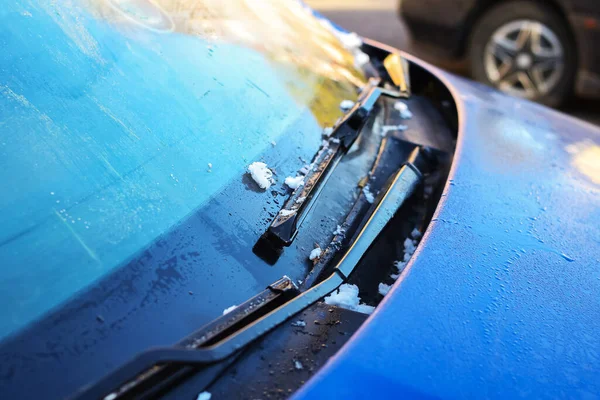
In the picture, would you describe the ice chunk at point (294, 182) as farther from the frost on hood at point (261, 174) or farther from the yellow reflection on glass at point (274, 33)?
the yellow reflection on glass at point (274, 33)

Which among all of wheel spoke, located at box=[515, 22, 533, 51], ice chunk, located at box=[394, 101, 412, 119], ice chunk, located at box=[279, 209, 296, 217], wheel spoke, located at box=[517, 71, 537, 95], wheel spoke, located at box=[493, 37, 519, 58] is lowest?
ice chunk, located at box=[279, 209, 296, 217]

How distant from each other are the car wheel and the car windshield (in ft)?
9.34

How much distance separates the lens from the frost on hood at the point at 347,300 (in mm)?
1158

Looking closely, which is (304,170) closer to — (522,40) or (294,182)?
(294,182)

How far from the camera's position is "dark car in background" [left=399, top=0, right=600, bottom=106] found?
3.71 metres

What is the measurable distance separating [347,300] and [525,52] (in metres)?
3.44

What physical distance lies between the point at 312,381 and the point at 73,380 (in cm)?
38

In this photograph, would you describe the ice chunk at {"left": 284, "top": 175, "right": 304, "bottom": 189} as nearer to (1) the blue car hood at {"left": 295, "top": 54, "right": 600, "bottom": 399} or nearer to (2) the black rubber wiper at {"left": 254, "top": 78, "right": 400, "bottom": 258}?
(2) the black rubber wiper at {"left": 254, "top": 78, "right": 400, "bottom": 258}

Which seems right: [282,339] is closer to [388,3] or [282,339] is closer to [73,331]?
[73,331]

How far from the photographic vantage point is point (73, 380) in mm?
942

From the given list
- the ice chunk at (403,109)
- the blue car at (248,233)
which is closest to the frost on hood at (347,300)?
the blue car at (248,233)

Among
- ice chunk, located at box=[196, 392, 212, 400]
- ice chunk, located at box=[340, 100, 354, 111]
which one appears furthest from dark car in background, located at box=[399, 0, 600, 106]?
ice chunk, located at box=[196, 392, 212, 400]

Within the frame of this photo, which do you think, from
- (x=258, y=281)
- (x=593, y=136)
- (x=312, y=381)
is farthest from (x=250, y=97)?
(x=593, y=136)

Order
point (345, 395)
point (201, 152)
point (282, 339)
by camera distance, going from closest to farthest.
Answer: point (345, 395)
point (282, 339)
point (201, 152)
